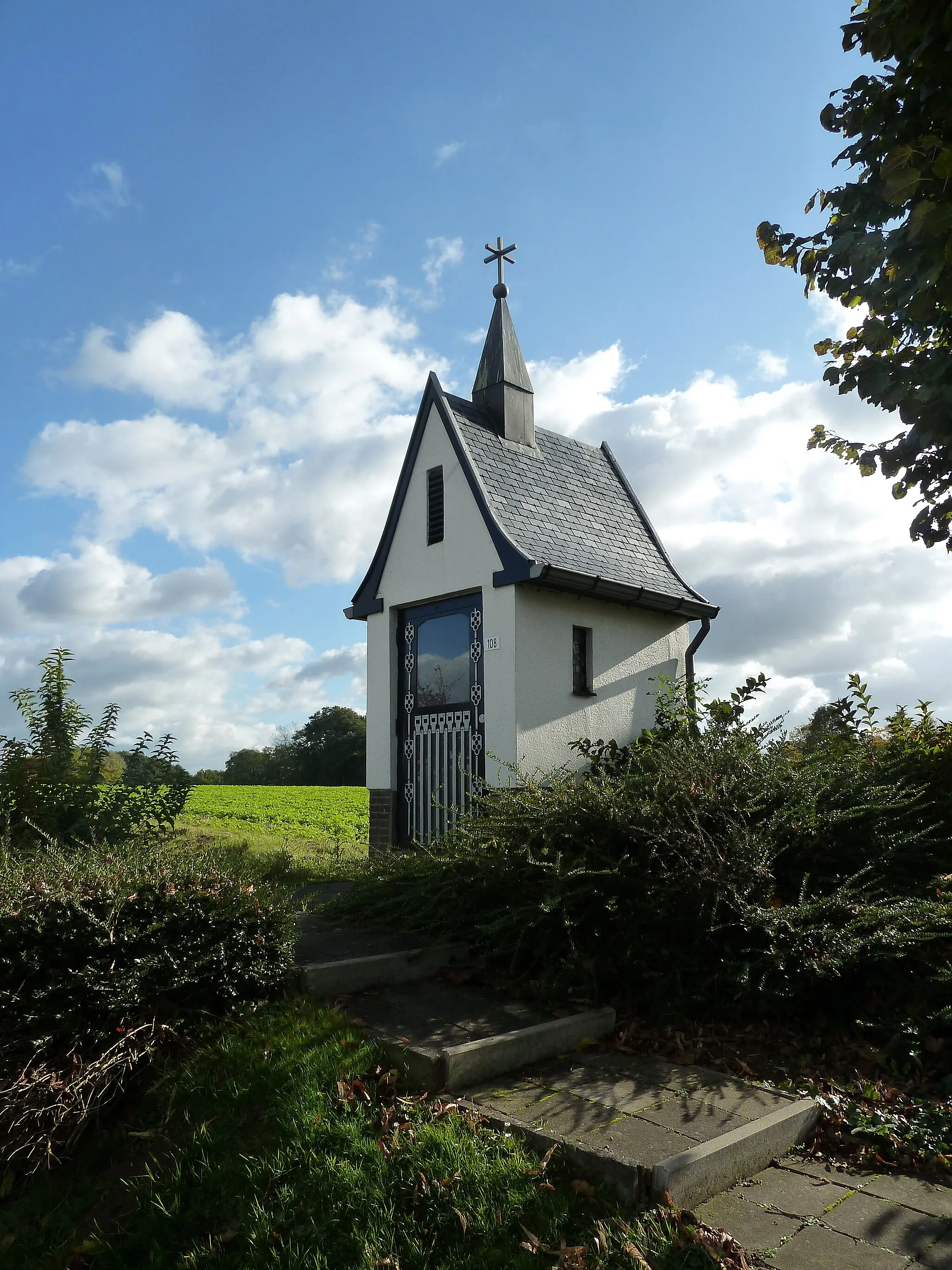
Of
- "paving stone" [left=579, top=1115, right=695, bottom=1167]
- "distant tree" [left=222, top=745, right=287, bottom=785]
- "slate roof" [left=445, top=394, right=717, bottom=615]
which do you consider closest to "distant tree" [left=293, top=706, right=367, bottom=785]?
"distant tree" [left=222, top=745, right=287, bottom=785]

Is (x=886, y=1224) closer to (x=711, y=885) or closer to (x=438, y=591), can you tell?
(x=711, y=885)

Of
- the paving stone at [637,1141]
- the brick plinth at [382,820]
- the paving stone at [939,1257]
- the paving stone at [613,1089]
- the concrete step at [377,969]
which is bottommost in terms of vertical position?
the paving stone at [939,1257]

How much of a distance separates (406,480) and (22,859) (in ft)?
25.0

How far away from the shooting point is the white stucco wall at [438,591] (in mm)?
10883

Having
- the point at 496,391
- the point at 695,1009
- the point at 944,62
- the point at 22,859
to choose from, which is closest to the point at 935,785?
the point at 695,1009

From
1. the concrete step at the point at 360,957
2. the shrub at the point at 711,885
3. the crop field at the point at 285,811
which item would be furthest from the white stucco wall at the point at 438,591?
the concrete step at the point at 360,957

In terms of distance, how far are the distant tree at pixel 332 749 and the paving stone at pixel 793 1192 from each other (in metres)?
49.9

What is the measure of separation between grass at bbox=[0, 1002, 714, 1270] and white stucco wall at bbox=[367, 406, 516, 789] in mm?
6233

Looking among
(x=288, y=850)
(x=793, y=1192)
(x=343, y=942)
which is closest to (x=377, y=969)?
(x=343, y=942)

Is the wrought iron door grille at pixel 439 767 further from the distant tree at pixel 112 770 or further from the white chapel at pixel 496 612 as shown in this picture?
the distant tree at pixel 112 770

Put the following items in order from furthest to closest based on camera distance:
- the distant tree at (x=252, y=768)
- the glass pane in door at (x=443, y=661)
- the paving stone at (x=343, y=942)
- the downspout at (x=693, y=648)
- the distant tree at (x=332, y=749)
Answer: the distant tree at (x=252, y=768) → the distant tree at (x=332, y=749) → the downspout at (x=693, y=648) → the glass pane in door at (x=443, y=661) → the paving stone at (x=343, y=942)

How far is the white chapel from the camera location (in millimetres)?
11016

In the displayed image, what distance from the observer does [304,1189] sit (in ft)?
12.5

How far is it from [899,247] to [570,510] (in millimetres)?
6956
